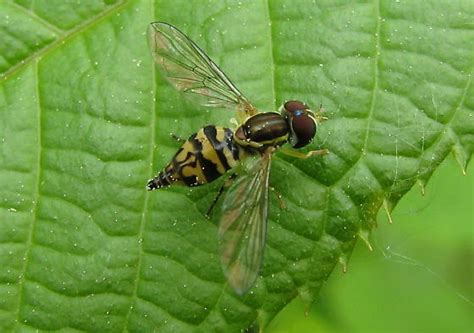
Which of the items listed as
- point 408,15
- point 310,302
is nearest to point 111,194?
point 310,302

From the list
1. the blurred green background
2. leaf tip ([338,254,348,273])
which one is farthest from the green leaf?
the blurred green background

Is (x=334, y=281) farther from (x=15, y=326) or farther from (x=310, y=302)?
(x=15, y=326)

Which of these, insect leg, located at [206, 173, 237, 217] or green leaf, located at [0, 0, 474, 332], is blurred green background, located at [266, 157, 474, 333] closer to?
insect leg, located at [206, 173, 237, 217]

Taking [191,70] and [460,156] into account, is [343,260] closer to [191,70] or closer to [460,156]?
[460,156]

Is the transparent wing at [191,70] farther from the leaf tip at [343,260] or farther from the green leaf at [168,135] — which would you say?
the leaf tip at [343,260]

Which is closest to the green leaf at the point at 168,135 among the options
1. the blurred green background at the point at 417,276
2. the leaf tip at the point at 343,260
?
the leaf tip at the point at 343,260

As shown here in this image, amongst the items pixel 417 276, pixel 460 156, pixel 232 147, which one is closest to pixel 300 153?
pixel 232 147

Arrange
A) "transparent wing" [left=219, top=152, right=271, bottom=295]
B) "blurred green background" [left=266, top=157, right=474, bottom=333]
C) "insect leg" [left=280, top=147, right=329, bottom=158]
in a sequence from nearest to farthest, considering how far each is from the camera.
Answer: "transparent wing" [left=219, top=152, right=271, bottom=295]
"insect leg" [left=280, top=147, right=329, bottom=158]
"blurred green background" [left=266, top=157, right=474, bottom=333]
